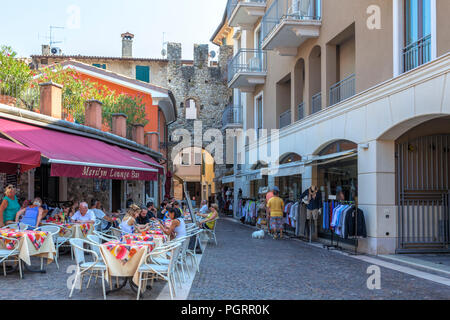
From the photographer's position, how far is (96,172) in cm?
1027

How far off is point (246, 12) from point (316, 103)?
28.5 ft

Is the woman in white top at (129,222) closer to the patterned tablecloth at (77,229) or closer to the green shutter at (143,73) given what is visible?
the patterned tablecloth at (77,229)

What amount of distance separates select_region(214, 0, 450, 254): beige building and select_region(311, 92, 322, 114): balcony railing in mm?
33

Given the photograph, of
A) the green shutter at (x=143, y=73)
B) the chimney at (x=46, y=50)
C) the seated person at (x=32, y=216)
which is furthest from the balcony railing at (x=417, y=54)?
the chimney at (x=46, y=50)

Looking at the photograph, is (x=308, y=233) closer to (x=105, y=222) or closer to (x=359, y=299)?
(x=105, y=222)

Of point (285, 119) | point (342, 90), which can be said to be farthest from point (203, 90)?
point (342, 90)

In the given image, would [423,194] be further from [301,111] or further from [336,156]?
[301,111]

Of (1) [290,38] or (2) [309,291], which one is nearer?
(2) [309,291]

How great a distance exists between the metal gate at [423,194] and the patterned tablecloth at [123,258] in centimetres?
703

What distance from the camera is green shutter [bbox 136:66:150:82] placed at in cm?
3756

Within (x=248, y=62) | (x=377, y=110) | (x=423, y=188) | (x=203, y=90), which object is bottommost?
(x=423, y=188)

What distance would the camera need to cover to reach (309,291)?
23.8 ft

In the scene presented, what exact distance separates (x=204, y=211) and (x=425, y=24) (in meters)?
8.90
